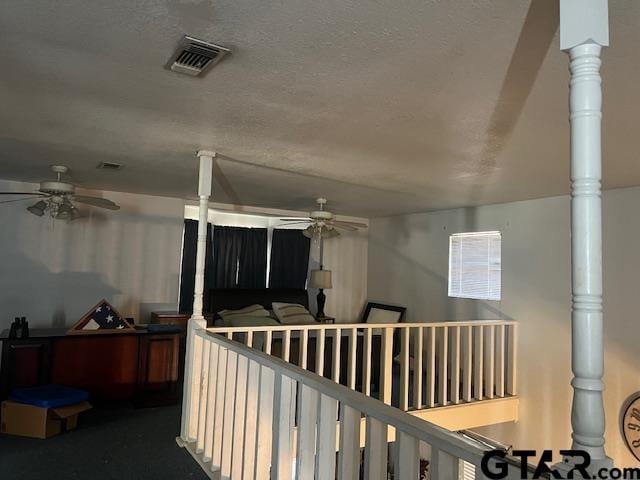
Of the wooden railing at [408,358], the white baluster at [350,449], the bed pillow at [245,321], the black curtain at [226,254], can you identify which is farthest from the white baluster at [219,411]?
the black curtain at [226,254]

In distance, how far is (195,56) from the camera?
1.98m

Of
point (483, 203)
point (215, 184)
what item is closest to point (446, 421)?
point (483, 203)

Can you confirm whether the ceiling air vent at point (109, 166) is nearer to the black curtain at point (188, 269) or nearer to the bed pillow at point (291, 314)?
the black curtain at point (188, 269)

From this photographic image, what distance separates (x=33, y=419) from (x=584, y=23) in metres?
4.40

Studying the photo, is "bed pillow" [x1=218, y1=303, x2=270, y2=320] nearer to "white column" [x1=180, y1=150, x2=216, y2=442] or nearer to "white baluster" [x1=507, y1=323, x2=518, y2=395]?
"white column" [x1=180, y1=150, x2=216, y2=442]

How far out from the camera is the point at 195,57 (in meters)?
1.99

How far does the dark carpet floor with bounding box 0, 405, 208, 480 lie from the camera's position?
3.10 meters

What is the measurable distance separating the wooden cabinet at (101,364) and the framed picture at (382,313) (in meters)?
3.25

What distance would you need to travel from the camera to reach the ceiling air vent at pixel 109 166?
13.8 ft

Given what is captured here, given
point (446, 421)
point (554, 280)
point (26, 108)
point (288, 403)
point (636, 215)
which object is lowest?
point (446, 421)

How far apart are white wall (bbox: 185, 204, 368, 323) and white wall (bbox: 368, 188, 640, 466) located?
3.72 ft

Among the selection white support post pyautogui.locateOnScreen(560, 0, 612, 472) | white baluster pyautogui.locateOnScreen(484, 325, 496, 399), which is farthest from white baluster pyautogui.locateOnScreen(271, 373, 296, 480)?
white baluster pyautogui.locateOnScreen(484, 325, 496, 399)

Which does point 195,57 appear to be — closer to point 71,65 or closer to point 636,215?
point 71,65

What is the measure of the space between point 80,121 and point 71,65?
0.95 metres
